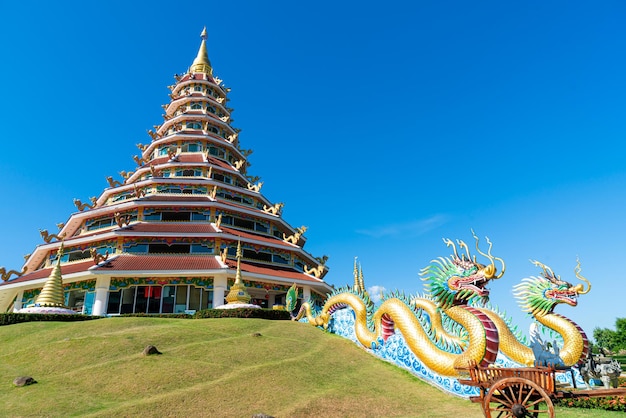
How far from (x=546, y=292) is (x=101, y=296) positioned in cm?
2406

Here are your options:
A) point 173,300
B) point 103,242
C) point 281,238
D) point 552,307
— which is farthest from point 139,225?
point 552,307

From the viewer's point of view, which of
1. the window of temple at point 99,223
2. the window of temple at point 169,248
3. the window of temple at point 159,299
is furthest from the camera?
the window of temple at point 99,223

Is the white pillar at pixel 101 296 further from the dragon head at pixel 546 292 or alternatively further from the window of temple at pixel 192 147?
the dragon head at pixel 546 292

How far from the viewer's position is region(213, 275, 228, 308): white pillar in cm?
2475

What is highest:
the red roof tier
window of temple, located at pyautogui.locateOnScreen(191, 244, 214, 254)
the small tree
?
window of temple, located at pyautogui.locateOnScreen(191, 244, 214, 254)

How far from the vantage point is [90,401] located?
9.69 m

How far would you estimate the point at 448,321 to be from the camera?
535 inches

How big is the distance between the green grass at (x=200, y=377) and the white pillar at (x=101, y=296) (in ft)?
23.1

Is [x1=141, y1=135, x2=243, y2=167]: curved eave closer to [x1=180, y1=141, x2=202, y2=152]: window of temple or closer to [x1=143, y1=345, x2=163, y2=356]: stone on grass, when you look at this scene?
[x1=180, y1=141, x2=202, y2=152]: window of temple

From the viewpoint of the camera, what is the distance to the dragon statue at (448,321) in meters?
11.1

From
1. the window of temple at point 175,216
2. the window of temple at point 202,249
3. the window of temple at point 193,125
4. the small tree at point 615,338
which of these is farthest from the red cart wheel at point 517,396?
the small tree at point 615,338

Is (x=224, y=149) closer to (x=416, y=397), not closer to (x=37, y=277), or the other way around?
(x=37, y=277)

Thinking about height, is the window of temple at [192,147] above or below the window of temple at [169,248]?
above

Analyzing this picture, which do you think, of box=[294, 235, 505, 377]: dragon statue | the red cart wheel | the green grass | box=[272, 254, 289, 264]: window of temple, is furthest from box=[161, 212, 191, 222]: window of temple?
the red cart wheel
